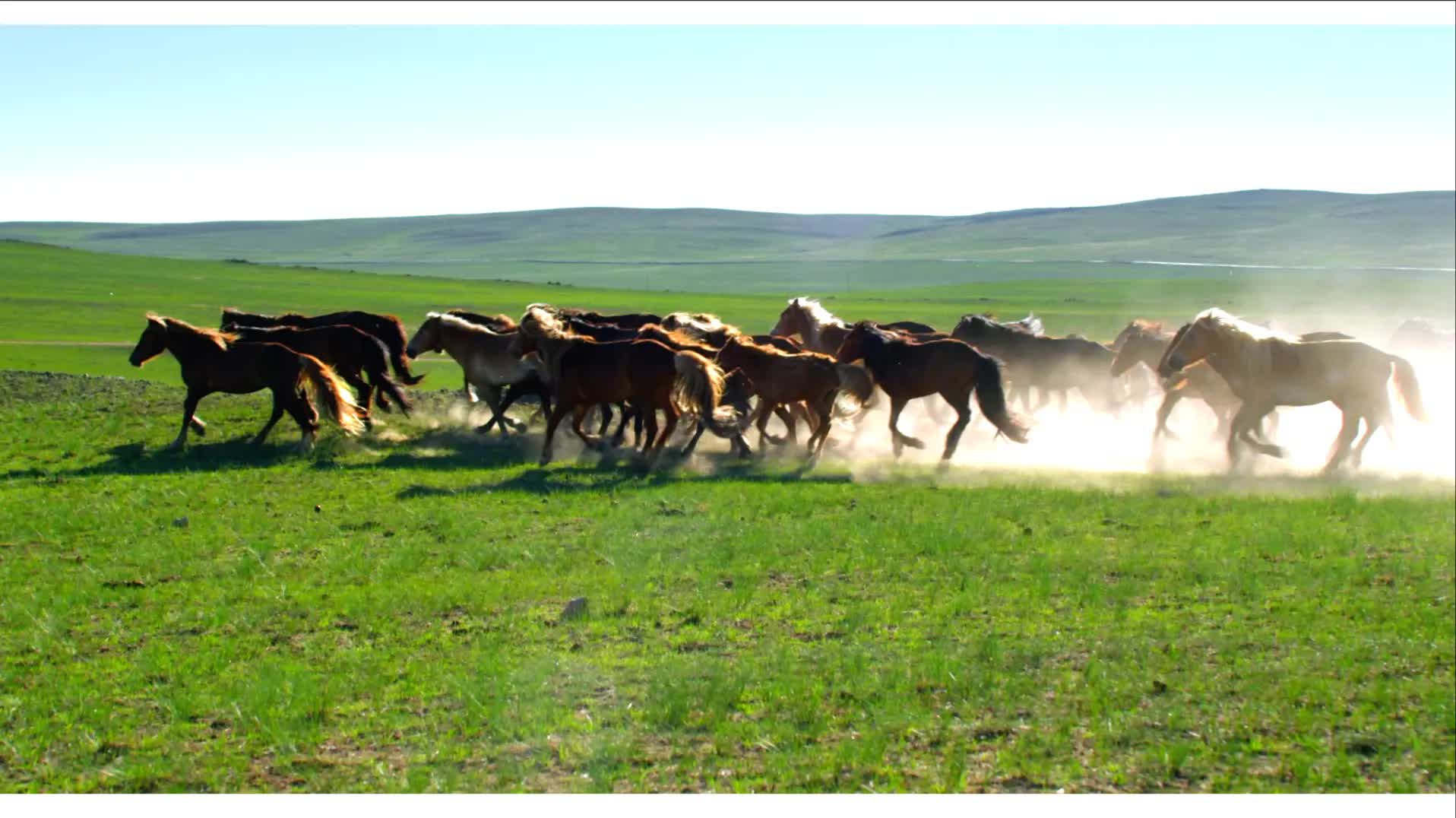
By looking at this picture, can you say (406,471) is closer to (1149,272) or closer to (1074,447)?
(1074,447)

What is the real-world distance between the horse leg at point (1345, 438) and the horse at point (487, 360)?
9679mm

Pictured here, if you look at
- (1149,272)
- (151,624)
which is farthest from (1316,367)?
(1149,272)

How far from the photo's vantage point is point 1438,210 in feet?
469

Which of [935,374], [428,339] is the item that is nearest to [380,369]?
[428,339]

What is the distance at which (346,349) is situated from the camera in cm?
1958

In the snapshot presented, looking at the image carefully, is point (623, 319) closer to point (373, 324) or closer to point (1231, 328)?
point (373, 324)

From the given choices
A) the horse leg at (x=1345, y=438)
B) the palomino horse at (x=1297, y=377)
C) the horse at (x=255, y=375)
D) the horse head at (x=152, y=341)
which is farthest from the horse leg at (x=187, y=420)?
the horse leg at (x=1345, y=438)

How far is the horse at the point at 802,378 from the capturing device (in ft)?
55.1

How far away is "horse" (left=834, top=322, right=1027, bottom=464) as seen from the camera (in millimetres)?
17219

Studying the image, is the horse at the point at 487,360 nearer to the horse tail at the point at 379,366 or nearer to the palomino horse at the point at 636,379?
the horse tail at the point at 379,366

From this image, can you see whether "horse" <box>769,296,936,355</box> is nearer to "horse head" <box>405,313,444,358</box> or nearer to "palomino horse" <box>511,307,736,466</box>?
"palomino horse" <box>511,307,736,466</box>

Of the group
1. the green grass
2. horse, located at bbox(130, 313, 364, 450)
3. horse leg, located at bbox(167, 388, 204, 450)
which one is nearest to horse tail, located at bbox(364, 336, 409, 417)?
horse, located at bbox(130, 313, 364, 450)

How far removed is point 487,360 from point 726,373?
3.71 metres

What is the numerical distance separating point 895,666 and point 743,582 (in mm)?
2364
